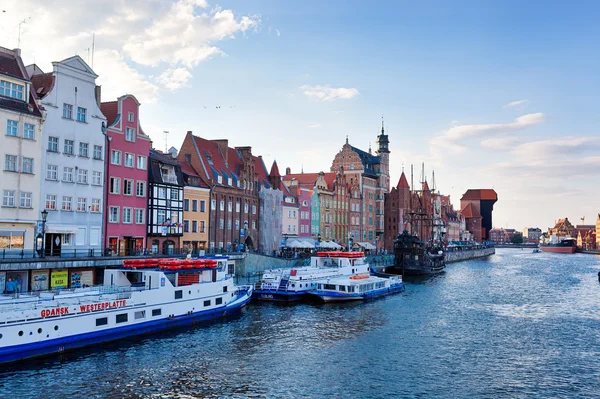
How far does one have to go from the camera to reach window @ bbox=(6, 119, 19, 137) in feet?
174

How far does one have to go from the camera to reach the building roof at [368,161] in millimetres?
144625

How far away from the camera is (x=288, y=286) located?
65438 mm

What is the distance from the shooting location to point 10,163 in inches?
2106

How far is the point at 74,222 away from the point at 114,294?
765 inches

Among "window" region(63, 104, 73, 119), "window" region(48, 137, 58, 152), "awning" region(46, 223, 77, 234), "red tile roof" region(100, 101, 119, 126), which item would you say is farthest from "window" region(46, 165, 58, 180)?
"red tile roof" region(100, 101, 119, 126)

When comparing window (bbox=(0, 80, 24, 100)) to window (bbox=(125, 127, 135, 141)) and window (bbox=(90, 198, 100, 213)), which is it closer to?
window (bbox=(90, 198, 100, 213))

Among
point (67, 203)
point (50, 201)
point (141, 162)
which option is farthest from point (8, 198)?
point (141, 162)

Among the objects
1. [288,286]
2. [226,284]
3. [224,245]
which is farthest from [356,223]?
[226,284]

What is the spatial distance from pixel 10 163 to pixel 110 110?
1654 cm

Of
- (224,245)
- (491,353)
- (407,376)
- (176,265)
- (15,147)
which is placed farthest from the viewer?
(224,245)

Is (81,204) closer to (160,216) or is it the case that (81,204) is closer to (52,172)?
(52,172)

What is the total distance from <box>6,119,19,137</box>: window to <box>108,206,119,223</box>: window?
47.4ft

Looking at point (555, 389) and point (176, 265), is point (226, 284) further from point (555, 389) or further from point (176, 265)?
point (555, 389)

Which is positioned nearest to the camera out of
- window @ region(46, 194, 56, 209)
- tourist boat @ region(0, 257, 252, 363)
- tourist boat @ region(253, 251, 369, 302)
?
tourist boat @ region(0, 257, 252, 363)
